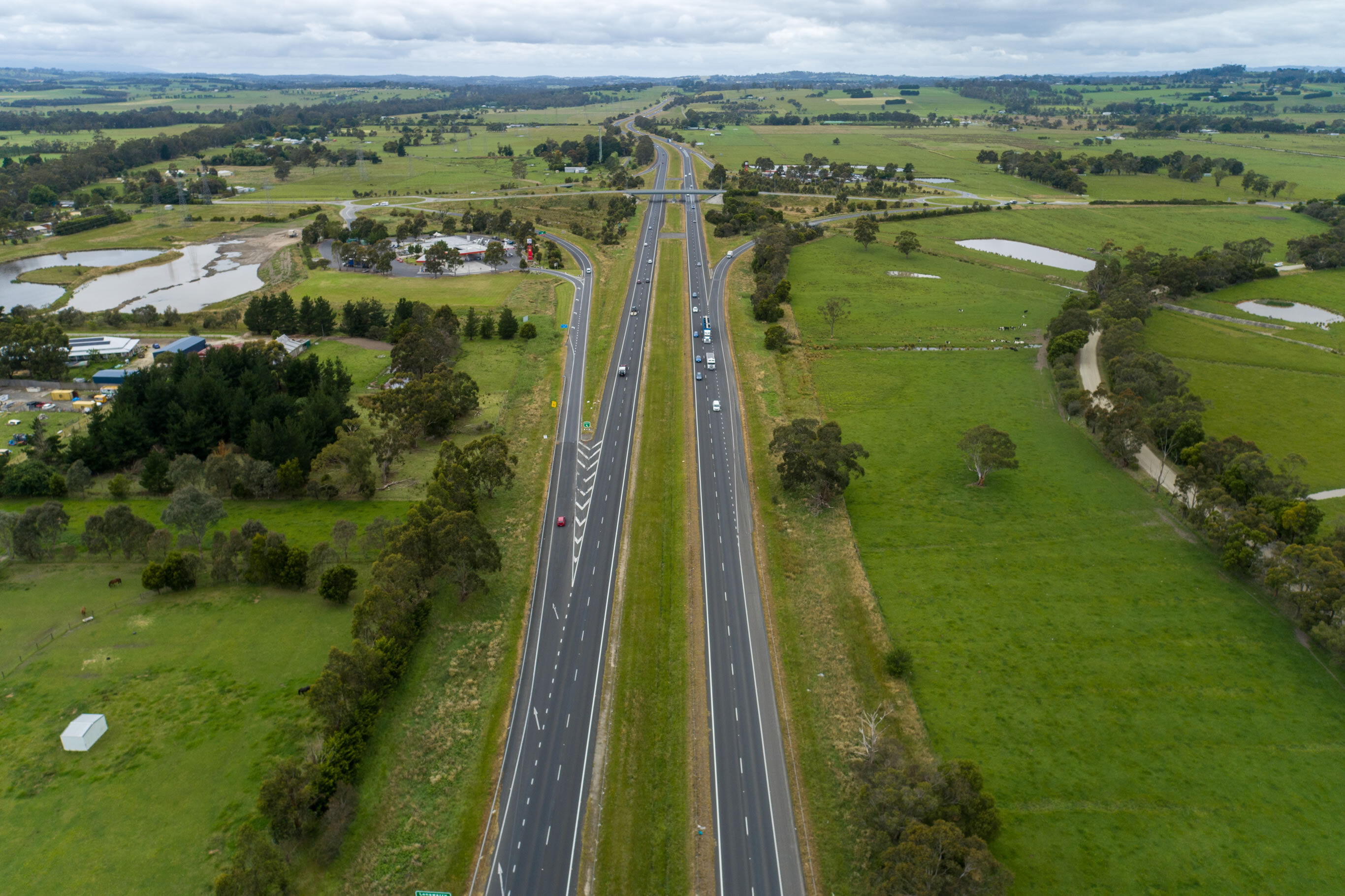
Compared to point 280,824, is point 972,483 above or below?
above

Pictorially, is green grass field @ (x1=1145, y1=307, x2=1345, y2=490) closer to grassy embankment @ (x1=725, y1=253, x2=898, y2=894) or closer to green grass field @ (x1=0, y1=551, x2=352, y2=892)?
grassy embankment @ (x1=725, y1=253, x2=898, y2=894)

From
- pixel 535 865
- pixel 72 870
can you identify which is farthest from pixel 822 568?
pixel 72 870

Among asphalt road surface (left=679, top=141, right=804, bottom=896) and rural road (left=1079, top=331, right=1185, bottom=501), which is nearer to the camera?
asphalt road surface (left=679, top=141, right=804, bottom=896)

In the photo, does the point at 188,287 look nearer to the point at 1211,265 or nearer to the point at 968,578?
the point at 968,578

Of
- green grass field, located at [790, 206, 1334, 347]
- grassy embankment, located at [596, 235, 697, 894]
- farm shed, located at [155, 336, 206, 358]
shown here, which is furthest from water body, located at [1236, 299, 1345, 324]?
farm shed, located at [155, 336, 206, 358]

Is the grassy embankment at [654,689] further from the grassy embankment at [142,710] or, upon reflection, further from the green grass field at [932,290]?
the green grass field at [932,290]
